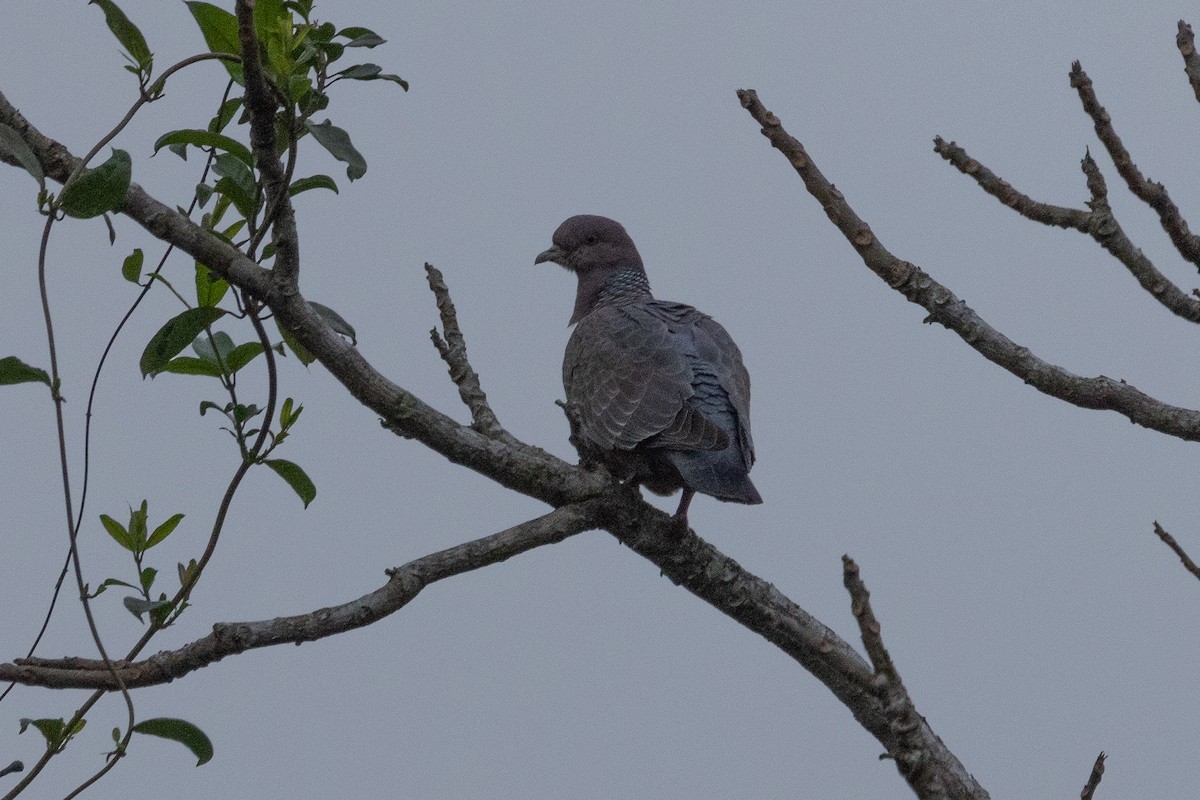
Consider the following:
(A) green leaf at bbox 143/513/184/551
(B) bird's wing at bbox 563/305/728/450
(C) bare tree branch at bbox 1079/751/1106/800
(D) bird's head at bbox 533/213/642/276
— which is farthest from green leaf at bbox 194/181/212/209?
(D) bird's head at bbox 533/213/642/276

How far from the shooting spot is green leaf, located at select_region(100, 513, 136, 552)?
2.92 m

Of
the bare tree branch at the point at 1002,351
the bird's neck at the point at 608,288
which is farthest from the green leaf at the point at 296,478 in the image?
the bird's neck at the point at 608,288

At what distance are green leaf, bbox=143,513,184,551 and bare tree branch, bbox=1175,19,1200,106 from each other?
2568 millimetres

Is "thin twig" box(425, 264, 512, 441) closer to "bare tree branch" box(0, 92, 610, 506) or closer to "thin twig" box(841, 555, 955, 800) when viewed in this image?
"bare tree branch" box(0, 92, 610, 506)

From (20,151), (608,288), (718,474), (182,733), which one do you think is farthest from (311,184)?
(608,288)

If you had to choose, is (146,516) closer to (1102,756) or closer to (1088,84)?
(1102,756)

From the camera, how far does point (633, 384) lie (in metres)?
4.28

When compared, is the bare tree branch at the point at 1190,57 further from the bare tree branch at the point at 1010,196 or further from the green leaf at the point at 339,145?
the green leaf at the point at 339,145

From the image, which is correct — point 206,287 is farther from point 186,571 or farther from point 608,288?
point 608,288

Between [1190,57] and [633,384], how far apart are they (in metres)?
1.93

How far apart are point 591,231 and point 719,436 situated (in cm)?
209

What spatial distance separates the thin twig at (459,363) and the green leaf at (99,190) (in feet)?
4.97

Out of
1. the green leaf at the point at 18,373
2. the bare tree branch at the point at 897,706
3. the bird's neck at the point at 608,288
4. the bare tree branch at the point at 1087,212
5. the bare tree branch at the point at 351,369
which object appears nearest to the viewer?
the bare tree branch at the point at 897,706

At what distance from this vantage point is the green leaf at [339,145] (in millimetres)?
2590
